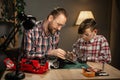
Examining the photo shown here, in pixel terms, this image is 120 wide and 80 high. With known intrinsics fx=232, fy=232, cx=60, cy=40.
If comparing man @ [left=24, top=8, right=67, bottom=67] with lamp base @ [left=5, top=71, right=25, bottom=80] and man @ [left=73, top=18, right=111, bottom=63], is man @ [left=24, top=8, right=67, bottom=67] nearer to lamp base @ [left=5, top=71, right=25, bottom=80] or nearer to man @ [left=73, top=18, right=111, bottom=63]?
man @ [left=73, top=18, right=111, bottom=63]

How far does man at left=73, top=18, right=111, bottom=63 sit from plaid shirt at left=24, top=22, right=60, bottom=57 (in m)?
0.33

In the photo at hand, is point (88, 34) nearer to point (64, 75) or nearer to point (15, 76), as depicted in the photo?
point (64, 75)

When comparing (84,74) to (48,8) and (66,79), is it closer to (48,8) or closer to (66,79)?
(66,79)

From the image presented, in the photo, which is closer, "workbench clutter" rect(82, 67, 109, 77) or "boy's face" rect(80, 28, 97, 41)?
"workbench clutter" rect(82, 67, 109, 77)

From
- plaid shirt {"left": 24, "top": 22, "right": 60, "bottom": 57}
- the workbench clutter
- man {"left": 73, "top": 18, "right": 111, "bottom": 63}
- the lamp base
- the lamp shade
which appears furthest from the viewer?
the lamp shade

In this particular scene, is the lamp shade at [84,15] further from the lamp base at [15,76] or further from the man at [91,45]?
the lamp base at [15,76]

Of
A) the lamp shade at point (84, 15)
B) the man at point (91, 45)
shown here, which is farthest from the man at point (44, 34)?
the lamp shade at point (84, 15)

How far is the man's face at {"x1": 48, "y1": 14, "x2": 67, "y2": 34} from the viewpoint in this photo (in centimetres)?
256

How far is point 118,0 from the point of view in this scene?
13.3ft

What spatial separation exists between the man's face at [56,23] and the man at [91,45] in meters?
0.26

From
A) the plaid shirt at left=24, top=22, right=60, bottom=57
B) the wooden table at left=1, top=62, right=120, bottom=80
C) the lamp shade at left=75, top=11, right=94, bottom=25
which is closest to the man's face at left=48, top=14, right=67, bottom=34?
the plaid shirt at left=24, top=22, right=60, bottom=57

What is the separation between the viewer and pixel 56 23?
2.58m

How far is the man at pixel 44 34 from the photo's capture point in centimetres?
252

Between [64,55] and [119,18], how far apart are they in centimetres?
204
